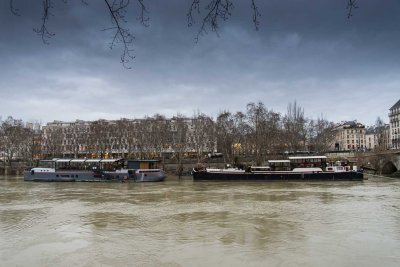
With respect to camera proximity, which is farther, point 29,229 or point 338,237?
point 29,229

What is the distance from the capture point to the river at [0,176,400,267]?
41.4 ft

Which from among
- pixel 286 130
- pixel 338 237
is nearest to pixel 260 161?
pixel 286 130

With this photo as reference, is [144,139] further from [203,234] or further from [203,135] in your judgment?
[203,234]

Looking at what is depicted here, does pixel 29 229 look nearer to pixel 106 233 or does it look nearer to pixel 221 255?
pixel 106 233

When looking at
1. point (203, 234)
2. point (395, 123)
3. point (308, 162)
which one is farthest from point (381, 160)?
point (395, 123)

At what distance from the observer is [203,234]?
16.3 m

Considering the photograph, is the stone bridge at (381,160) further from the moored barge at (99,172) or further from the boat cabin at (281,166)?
the moored barge at (99,172)

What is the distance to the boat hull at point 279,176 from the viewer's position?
50906mm

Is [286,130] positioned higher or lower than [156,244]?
higher

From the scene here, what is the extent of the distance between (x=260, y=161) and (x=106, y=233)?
6214 centimetres

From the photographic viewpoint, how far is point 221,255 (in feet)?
42.5

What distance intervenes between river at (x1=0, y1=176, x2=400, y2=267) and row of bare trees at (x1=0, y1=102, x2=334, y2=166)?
53.8 m

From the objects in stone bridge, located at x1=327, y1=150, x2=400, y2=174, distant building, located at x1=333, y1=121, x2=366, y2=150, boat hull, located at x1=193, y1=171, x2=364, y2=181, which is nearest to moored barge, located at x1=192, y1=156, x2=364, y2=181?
boat hull, located at x1=193, y1=171, x2=364, y2=181

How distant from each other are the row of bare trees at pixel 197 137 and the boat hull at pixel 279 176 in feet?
81.3
